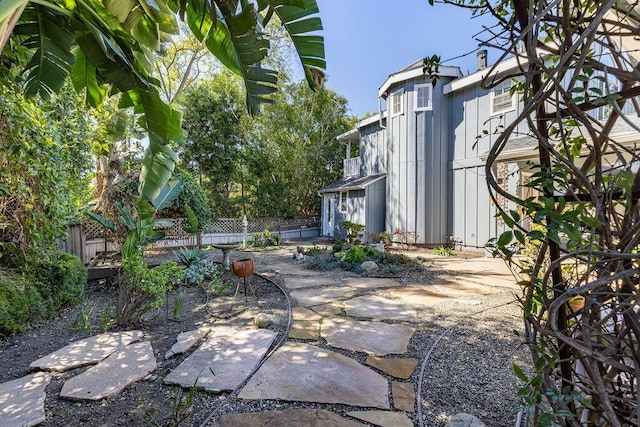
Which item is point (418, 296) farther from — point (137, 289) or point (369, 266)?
point (137, 289)

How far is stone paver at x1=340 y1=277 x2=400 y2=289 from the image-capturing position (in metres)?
6.41

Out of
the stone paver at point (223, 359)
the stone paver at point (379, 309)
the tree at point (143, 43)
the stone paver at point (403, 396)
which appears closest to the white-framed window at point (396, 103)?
the stone paver at point (379, 309)

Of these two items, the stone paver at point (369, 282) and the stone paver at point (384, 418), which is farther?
the stone paver at point (369, 282)

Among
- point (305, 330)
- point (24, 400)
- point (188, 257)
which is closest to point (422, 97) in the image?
point (188, 257)

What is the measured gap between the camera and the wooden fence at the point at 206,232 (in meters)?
7.77

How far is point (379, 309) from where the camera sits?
4852 millimetres

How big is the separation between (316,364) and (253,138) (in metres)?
19.5

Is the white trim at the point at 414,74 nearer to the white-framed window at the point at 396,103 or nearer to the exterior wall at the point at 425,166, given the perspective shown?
the exterior wall at the point at 425,166

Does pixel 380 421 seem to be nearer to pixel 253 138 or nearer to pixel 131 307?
pixel 131 307

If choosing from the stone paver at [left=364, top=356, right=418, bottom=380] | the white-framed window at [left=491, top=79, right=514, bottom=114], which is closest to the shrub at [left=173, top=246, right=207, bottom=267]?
the stone paver at [left=364, top=356, right=418, bottom=380]

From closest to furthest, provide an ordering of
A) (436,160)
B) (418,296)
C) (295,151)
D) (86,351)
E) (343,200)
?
(86,351) → (418,296) → (436,160) → (343,200) → (295,151)

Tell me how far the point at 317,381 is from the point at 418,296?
11.3 ft

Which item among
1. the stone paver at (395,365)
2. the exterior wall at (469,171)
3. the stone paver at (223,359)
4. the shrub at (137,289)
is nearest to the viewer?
the stone paver at (223,359)

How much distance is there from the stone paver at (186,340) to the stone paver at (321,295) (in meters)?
1.64
